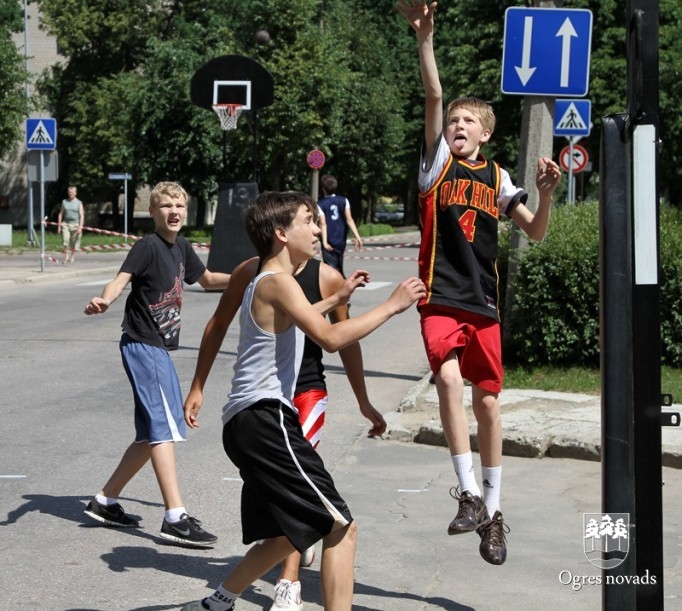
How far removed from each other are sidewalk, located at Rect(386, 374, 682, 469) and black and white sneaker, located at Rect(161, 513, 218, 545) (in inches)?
106

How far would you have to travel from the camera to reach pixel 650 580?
3.20 meters

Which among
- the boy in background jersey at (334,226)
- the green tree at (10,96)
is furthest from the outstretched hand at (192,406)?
the green tree at (10,96)

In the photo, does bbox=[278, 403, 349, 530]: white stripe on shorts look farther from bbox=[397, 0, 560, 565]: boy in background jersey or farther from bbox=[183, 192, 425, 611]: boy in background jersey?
bbox=[397, 0, 560, 565]: boy in background jersey

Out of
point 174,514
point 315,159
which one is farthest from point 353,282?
point 315,159

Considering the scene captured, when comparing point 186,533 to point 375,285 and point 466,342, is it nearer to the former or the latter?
point 466,342

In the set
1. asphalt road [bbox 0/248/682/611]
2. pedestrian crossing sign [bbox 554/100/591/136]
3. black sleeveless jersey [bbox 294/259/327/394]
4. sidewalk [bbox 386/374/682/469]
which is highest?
pedestrian crossing sign [bbox 554/100/591/136]

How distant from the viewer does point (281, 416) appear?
4.25 meters

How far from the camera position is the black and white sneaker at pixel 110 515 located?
6160mm

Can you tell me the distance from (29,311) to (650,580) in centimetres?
1519

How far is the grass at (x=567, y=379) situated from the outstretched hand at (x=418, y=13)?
5228 mm

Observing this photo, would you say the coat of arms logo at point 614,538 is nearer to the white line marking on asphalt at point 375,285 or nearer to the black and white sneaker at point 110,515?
the black and white sneaker at point 110,515

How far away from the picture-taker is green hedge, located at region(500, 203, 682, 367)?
34.6ft

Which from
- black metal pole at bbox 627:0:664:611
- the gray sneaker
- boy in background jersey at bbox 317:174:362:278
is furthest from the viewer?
boy in background jersey at bbox 317:174:362:278

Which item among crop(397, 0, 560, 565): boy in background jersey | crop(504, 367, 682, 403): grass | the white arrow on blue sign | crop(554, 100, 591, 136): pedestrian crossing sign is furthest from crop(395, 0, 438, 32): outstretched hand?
crop(554, 100, 591, 136): pedestrian crossing sign
